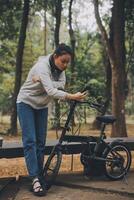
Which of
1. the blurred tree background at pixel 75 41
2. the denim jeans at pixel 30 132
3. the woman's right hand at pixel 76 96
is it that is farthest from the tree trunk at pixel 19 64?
the woman's right hand at pixel 76 96

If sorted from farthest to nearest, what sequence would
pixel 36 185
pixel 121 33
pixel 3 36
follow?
1. pixel 3 36
2. pixel 121 33
3. pixel 36 185

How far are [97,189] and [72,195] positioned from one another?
0.42 m

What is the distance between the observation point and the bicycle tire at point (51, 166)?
6479mm

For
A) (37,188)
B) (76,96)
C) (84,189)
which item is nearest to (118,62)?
(84,189)

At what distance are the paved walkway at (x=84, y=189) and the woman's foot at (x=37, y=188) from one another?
64 mm

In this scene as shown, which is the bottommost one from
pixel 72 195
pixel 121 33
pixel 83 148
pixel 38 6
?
pixel 72 195

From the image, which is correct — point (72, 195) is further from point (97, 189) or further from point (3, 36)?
point (3, 36)

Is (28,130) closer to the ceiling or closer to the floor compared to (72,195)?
closer to the ceiling

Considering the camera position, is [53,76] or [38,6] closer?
[53,76]

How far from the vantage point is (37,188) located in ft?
20.7

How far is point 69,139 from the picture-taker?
7.14 m

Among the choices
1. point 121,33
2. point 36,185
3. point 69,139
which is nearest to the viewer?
point 36,185

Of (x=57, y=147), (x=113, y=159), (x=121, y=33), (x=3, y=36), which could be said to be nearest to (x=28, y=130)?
(x=57, y=147)

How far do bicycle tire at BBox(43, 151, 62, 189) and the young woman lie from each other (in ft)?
0.31
